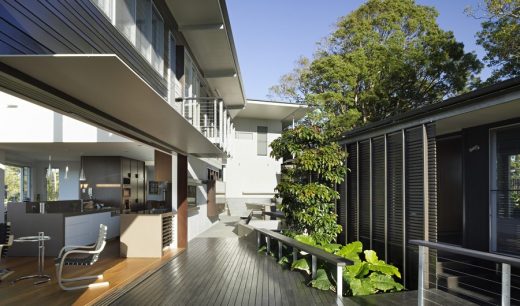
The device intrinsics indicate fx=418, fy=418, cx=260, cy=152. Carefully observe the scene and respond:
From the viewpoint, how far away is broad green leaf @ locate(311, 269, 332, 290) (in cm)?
655

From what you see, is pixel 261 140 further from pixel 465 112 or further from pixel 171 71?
pixel 465 112

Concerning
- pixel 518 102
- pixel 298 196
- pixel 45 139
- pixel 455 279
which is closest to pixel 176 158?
pixel 45 139

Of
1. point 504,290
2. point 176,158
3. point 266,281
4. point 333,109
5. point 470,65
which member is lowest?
point 266,281

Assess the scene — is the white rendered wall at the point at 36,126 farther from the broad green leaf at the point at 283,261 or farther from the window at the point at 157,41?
the broad green leaf at the point at 283,261

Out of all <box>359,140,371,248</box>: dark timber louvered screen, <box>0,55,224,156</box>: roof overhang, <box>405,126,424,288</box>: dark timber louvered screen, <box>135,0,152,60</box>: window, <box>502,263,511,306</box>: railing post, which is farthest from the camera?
<box>135,0,152,60</box>: window

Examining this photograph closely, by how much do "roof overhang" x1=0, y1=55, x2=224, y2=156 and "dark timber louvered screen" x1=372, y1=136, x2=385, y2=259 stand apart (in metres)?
3.47

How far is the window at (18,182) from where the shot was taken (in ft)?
63.9

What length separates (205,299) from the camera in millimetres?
6051

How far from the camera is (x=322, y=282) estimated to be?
21.6ft

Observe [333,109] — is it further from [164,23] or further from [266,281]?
[266,281]

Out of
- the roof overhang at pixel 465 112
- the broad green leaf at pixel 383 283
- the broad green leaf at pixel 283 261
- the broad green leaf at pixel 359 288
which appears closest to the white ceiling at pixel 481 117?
the roof overhang at pixel 465 112

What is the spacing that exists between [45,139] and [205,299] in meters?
6.77

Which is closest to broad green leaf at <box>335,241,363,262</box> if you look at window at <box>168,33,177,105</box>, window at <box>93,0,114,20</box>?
window at <box>93,0,114,20</box>

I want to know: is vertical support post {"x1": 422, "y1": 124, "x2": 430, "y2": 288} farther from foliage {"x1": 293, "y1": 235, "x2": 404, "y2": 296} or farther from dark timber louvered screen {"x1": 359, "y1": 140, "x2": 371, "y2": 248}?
dark timber louvered screen {"x1": 359, "y1": 140, "x2": 371, "y2": 248}
